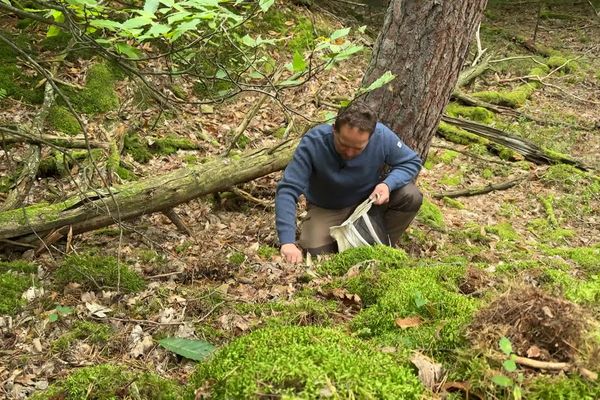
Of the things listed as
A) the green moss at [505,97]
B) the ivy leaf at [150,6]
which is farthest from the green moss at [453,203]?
the ivy leaf at [150,6]

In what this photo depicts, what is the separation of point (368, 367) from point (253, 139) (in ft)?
18.9

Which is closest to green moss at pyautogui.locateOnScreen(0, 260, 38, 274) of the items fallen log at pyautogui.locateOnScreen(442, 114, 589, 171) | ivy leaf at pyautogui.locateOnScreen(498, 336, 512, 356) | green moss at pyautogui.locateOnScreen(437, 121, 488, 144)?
ivy leaf at pyautogui.locateOnScreen(498, 336, 512, 356)

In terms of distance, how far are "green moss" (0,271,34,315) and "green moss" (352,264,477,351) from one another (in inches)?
88.3

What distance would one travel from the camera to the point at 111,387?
2.21 meters

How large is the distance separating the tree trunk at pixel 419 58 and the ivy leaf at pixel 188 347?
315 centimetres

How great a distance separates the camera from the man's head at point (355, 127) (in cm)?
438

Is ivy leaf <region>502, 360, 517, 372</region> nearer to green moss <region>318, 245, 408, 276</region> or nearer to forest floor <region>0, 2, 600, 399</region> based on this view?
forest floor <region>0, 2, 600, 399</region>

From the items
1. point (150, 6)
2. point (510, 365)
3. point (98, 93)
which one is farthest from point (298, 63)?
point (98, 93)

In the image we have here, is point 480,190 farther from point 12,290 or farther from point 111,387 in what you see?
point 111,387

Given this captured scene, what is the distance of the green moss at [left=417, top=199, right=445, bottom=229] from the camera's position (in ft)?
19.9

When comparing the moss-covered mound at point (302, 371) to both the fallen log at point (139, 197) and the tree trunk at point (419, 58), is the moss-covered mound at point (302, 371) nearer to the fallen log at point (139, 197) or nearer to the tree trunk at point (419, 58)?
the fallen log at point (139, 197)

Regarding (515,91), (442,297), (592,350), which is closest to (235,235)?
(442,297)

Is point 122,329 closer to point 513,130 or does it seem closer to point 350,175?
point 350,175

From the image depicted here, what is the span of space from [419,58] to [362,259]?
2.16m
